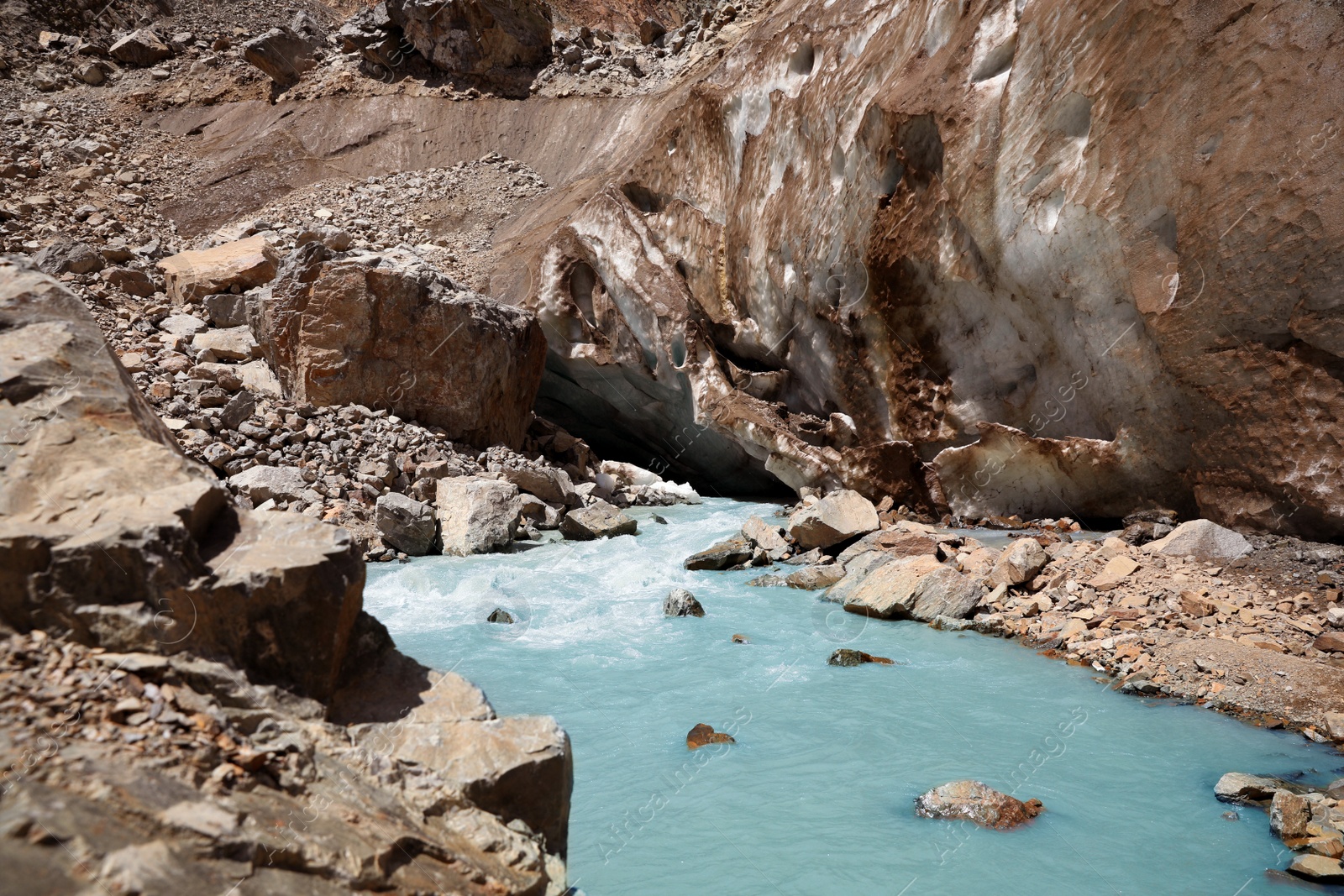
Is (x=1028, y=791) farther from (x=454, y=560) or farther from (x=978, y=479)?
(x=454, y=560)

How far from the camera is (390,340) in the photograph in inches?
453

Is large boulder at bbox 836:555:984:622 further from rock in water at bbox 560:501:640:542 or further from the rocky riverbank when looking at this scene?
rock in water at bbox 560:501:640:542

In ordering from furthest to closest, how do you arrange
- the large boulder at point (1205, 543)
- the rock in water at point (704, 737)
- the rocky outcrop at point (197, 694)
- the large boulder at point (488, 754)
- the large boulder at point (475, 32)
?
the large boulder at point (475, 32) → the large boulder at point (1205, 543) → the rock in water at point (704, 737) → the large boulder at point (488, 754) → the rocky outcrop at point (197, 694)

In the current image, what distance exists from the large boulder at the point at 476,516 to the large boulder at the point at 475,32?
760 inches

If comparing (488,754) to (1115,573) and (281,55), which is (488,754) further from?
(281,55)

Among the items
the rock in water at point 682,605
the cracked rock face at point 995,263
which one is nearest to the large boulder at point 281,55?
the cracked rock face at point 995,263

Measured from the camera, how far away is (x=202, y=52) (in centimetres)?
2688

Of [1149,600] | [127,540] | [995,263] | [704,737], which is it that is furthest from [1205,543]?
[127,540]

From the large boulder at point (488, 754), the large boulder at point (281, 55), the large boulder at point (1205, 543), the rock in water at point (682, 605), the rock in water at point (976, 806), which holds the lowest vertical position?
the rock in water at point (682, 605)

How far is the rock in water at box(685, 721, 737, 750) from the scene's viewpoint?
463 centimetres

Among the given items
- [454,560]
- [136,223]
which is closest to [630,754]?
[454,560]


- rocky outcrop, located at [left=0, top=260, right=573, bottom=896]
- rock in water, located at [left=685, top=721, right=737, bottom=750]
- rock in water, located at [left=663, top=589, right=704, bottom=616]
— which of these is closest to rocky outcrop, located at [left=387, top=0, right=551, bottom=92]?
rock in water, located at [left=663, top=589, right=704, bottom=616]

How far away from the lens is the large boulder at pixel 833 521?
8.82 m

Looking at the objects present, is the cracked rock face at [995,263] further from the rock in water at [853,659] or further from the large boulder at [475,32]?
the large boulder at [475,32]
